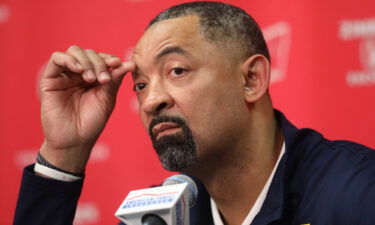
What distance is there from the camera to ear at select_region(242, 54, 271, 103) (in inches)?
66.1

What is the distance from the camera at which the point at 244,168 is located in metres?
1.68

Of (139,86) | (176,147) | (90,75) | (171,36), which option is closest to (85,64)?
(90,75)

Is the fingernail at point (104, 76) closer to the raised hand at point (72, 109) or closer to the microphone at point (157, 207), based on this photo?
the raised hand at point (72, 109)

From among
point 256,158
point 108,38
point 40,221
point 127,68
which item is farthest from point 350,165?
point 108,38

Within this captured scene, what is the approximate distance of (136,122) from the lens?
2.42m

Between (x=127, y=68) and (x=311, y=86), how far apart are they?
0.79 metres

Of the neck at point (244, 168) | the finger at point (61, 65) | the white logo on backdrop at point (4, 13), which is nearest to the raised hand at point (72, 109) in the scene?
the finger at point (61, 65)

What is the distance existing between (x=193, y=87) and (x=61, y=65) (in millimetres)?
447

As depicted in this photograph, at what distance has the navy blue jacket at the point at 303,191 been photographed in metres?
1.42

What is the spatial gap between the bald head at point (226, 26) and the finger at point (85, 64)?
27 cm

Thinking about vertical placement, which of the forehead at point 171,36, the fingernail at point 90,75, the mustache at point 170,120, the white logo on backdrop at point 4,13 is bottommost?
the mustache at point 170,120

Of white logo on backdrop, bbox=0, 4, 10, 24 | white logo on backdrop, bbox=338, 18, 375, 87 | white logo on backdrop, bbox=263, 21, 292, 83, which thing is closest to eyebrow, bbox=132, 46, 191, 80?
white logo on backdrop, bbox=263, 21, 292, 83

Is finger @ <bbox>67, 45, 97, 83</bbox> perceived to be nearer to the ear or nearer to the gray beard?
the gray beard

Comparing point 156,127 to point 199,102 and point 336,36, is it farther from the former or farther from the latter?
Result: point 336,36
